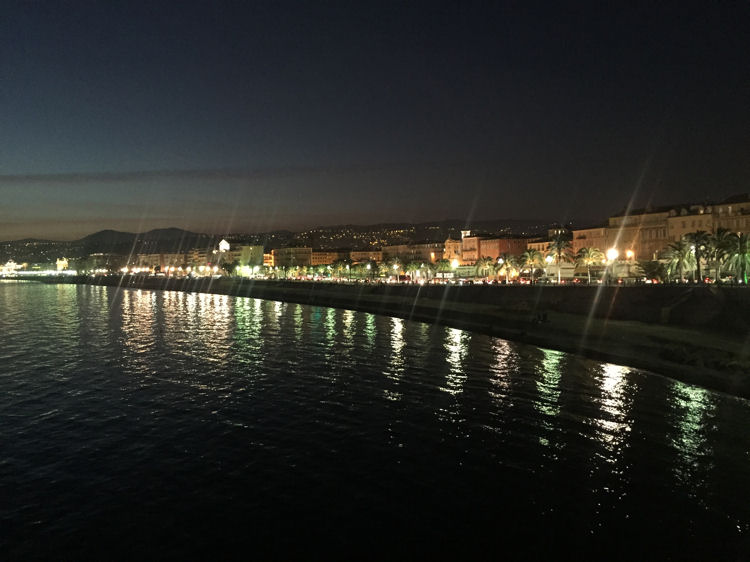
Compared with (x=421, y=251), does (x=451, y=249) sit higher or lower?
higher

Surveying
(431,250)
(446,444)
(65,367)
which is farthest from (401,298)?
(431,250)

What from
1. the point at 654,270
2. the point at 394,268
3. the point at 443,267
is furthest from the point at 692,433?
the point at 394,268

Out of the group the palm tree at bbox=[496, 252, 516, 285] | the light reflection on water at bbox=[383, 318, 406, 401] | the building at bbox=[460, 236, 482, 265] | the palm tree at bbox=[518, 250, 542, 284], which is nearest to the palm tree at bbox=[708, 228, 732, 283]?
the light reflection on water at bbox=[383, 318, 406, 401]

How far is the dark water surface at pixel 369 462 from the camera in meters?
13.2

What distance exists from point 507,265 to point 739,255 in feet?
159

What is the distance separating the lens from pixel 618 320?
5025cm

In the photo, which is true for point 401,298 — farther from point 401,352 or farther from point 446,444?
point 446,444

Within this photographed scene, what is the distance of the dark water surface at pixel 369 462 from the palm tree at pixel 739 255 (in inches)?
1237

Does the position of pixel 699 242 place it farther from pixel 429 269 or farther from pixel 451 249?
pixel 451 249

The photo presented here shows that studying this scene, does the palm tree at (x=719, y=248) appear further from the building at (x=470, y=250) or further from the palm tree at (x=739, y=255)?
the building at (x=470, y=250)

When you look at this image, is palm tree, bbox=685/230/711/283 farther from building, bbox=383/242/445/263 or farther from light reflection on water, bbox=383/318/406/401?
building, bbox=383/242/445/263

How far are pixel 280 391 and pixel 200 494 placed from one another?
12.4 metres

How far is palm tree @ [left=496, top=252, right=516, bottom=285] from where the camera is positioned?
101 meters

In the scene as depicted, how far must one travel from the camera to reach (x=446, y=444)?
19.8m
